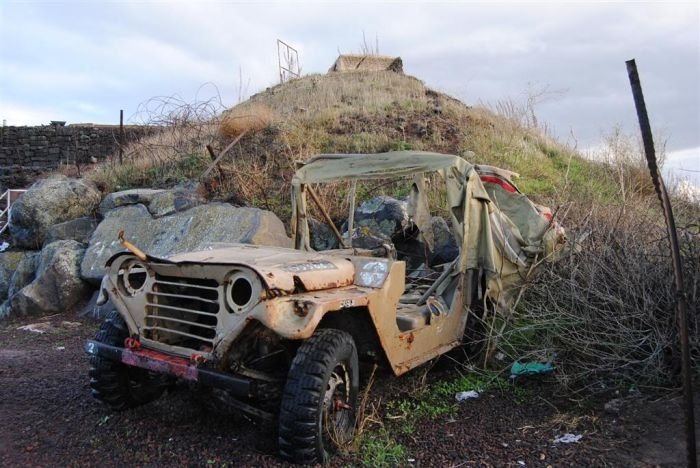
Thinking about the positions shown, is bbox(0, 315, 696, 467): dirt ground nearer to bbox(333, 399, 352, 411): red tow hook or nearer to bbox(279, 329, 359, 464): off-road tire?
bbox(279, 329, 359, 464): off-road tire

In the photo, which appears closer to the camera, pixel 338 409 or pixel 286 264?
pixel 338 409

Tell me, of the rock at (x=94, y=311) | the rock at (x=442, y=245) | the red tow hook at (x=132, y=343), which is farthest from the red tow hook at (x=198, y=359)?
the rock at (x=94, y=311)

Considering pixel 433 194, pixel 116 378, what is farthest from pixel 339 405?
pixel 433 194

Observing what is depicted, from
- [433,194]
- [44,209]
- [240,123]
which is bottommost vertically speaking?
[433,194]

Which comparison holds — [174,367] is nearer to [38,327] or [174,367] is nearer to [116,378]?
[116,378]

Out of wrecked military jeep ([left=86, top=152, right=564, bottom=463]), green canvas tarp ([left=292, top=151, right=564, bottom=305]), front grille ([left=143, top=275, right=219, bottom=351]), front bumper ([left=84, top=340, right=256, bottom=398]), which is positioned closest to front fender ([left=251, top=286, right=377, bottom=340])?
wrecked military jeep ([left=86, top=152, right=564, bottom=463])

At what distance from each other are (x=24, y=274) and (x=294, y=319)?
25.4ft

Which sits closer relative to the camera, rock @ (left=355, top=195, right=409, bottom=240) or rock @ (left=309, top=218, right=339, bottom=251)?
rock @ (left=355, top=195, right=409, bottom=240)

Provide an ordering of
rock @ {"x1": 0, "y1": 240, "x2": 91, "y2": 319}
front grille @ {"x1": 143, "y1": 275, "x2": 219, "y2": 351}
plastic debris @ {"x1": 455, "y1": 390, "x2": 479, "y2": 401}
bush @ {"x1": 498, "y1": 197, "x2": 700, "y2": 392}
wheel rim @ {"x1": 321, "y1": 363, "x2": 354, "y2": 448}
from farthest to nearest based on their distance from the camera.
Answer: rock @ {"x1": 0, "y1": 240, "x2": 91, "y2": 319} → plastic debris @ {"x1": 455, "y1": 390, "x2": 479, "y2": 401} → bush @ {"x1": 498, "y1": 197, "x2": 700, "y2": 392} → front grille @ {"x1": 143, "y1": 275, "x2": 219, "y2": 351} → wheel rim @ {"x1": 321, "y1": 363, "x2": 354, "y2": 448}

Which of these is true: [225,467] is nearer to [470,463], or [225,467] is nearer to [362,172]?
[470,463]

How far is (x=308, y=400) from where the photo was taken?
311 cm

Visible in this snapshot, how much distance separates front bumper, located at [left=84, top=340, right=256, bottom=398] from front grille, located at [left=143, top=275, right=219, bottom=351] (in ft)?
0.53

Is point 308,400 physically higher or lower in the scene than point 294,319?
lower

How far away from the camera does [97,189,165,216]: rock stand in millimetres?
9648
